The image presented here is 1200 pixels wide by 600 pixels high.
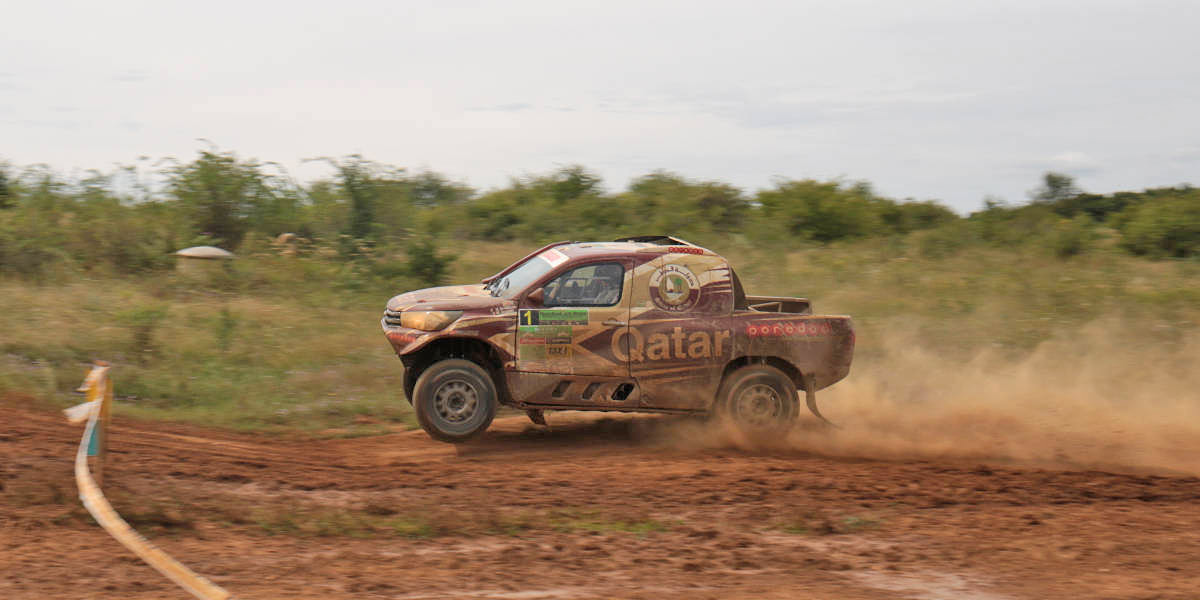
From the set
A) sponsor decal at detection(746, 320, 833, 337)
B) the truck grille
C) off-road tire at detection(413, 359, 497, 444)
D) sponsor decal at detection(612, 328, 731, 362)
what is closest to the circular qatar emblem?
sponsor decal at detection(612, 328, 731, 362)

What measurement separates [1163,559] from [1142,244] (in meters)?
20.2

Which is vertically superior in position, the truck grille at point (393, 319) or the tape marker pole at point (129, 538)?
the truck grille at point (393, 319)

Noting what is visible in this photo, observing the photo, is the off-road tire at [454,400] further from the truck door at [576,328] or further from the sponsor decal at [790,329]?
the sponsor decal at [790,329]

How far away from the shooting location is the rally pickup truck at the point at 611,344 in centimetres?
899

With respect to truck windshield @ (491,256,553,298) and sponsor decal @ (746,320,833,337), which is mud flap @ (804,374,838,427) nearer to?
sponsor decal @ (746,320,833,337)

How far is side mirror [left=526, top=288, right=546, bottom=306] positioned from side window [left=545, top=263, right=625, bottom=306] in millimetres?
46

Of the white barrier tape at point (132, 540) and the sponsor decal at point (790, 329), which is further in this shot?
Result: the sponsor decal at point (790, 329)

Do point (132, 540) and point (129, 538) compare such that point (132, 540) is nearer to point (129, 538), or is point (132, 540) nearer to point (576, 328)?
point (129, 538)

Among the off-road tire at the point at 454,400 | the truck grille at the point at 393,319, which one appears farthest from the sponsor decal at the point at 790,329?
the truck grille at the point at 393,319

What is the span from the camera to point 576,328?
29.6ft

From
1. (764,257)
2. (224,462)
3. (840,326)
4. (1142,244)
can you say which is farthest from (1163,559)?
(1142,244)

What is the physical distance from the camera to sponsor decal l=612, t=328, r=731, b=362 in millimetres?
9062

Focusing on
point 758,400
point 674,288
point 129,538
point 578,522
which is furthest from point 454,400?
point 129,538

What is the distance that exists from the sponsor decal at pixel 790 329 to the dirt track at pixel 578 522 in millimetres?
1103
